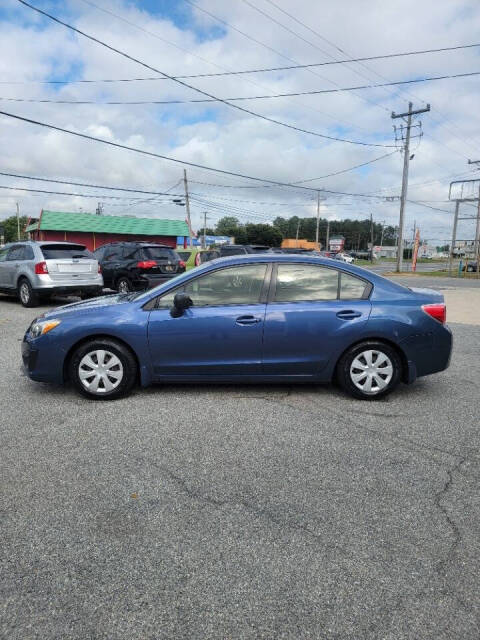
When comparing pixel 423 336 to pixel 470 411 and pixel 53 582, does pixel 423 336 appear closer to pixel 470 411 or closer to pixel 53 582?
pixel 470 411

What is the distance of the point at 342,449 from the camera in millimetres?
3562

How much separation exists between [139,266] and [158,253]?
748 mm

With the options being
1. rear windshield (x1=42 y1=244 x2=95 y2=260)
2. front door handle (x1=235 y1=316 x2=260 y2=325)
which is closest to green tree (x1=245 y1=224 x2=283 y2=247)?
rear windshield (x1=42 y1=244 x2=95 y2=260)

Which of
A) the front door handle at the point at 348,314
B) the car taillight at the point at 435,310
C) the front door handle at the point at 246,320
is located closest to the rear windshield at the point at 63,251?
the front door handle at the point at 246,320

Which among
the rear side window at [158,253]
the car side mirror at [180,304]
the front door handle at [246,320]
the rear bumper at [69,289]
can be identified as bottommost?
the rear bumper at [69,289]

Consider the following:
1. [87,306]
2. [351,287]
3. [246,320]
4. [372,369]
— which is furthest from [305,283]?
[87,306]

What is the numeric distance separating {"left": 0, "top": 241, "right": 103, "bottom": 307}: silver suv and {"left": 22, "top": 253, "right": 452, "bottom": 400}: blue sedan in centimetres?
669

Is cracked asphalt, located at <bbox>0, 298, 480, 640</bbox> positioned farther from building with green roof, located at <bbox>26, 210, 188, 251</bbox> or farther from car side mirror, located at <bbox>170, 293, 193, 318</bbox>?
building with green roof, located at <bbox>26, 210, 188, 251</bbox>

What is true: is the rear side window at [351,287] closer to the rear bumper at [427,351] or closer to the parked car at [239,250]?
the rear bumper at [427,351]

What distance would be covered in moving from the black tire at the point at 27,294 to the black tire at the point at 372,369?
8.84m

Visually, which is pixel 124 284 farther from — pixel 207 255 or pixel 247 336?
pixel 247 336

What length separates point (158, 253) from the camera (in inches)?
528

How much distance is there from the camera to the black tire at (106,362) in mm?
4562

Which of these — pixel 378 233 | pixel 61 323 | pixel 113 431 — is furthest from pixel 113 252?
pixel 378 233
